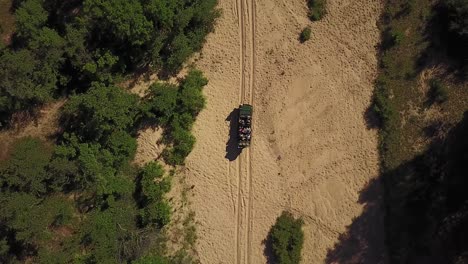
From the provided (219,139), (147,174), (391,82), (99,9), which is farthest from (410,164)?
(99,9)

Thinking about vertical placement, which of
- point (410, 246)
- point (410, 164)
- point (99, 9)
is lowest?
point (410, 246)

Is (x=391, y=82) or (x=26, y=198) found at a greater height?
(x=391, y=82)

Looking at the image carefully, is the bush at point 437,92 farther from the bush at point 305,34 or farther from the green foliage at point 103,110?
the green foliage at point 103,110

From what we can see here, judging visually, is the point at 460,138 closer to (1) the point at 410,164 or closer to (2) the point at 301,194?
(1) the point at 410,164

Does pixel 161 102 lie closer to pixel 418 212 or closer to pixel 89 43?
pixel 89 43

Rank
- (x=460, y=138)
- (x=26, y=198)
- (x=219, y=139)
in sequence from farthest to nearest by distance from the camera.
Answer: (x=219, y=139) → (x=26, y=198) → (x=460, y=138)

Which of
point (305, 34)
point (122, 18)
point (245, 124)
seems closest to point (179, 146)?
point (245, 124)

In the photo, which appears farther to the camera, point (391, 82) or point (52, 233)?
point (52, 233)

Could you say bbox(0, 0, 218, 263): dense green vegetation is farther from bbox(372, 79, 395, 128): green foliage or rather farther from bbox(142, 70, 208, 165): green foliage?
bbox(372, 79, 395, 128): green foliage
